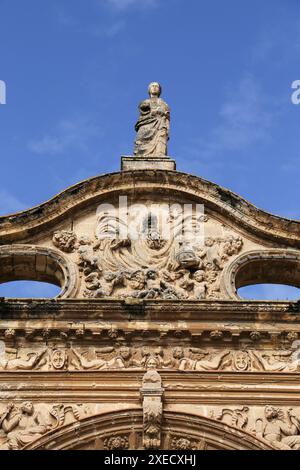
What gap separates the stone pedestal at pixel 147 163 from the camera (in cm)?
1748

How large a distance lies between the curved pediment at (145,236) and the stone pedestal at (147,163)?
0.31 meters

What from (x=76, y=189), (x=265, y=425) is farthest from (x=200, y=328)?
(x=76, y=189)

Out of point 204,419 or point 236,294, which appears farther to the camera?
point 236,294

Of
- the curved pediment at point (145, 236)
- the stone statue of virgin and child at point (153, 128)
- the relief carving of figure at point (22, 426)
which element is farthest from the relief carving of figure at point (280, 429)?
the stone statue of virgin and child at point (153, 128)

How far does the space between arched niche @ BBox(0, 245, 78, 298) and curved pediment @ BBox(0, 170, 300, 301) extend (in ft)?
0.05

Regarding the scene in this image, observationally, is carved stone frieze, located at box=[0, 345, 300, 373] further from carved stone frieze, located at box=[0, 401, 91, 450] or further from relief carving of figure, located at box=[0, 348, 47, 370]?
carved stone frieze, located at box=[0, 401, 91, 450]

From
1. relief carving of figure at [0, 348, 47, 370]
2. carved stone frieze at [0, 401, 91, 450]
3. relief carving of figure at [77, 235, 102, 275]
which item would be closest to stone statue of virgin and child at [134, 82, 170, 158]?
relief carving of figure at [77, 235, 102, 275]

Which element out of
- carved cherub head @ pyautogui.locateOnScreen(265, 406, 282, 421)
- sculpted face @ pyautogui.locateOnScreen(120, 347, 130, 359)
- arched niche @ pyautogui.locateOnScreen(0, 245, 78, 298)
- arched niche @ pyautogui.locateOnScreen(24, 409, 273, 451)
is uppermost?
arched niche @ pyautogui.locateOnScreen(0, 245, 78, 298)

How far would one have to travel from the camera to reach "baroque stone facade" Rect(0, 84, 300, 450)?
1424cm

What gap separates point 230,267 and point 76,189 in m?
2.76

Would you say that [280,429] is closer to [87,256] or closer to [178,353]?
[178,353]

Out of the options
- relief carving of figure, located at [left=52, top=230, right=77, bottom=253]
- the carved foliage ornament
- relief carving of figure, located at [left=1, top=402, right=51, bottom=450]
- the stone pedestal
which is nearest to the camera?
relief carving of figure, located at [left=1, top=402, right=51, bottom=450]
